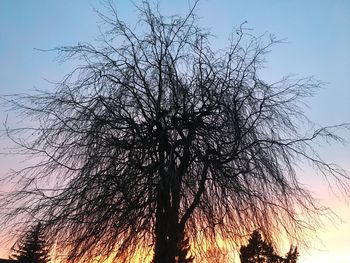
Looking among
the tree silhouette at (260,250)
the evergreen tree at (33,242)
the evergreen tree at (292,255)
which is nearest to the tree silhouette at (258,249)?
the tree silhouette at (260,250)

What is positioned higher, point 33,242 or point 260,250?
point 260,250

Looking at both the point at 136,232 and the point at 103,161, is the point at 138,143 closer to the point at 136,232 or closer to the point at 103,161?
the point at 103,161

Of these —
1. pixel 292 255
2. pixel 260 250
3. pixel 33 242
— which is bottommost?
pixel 33 242

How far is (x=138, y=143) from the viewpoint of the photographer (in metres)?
7.75

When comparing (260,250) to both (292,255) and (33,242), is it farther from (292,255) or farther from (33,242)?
(33,242)

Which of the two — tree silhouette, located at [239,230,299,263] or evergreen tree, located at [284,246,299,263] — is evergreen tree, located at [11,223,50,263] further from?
evergreen tree, located at [284,246,299,263]

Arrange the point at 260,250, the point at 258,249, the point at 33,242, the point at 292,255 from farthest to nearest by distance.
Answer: the point at 292,255 < the point at 258,249 < the point at 260,250 < the point at 33,242

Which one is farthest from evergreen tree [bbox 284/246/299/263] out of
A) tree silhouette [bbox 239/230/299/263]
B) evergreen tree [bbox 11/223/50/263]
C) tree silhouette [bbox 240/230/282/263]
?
evergreen tree [bbox 11/223/50/263]

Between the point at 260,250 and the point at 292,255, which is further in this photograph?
the point at 292,255

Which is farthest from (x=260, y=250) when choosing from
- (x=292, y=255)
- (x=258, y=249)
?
(x=292, y=255)

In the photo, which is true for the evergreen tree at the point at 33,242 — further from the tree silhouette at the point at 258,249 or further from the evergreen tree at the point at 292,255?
the evergreen tree at the point at 292,255

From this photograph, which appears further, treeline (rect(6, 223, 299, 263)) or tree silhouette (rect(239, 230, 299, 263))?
tree silhouette (rect(239, 230, 299, 263))

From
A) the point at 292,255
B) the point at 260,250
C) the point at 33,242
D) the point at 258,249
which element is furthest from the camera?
the point at 292,255

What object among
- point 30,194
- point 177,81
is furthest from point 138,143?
point 30,194
